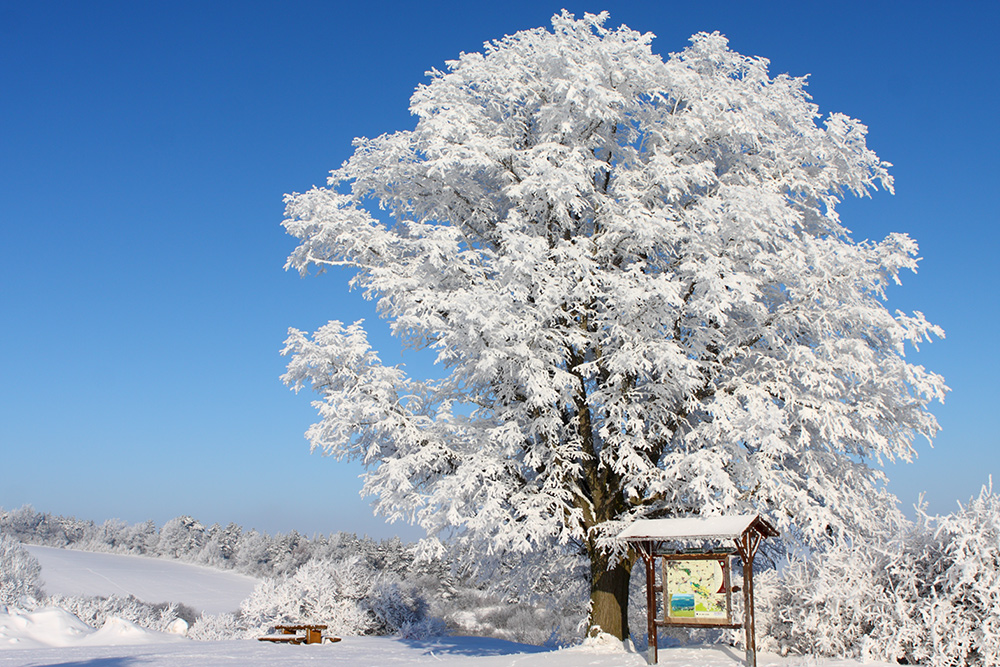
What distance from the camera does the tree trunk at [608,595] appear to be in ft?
41.3

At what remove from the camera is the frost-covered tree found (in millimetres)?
11570

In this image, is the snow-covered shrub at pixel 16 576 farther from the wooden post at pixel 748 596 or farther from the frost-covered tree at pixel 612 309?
the wooden post at pixel 748 596

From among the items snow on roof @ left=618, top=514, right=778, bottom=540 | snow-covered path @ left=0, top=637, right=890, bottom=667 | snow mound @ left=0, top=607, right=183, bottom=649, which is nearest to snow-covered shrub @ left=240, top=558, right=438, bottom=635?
snow mound @ left=0, top=607, right=183, bottom=649

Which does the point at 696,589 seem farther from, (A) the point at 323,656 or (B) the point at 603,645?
(A) the point at 323,656

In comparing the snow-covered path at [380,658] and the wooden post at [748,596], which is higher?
the wooden post at [748,596]

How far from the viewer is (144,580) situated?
63.4 meters

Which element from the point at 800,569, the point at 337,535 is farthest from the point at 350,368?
the point at 337,535

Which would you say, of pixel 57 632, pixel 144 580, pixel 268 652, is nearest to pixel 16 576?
pixel 57 632

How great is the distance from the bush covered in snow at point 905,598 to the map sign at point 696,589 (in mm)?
2069

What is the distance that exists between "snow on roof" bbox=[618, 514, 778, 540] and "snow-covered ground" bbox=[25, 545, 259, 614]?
151 ft

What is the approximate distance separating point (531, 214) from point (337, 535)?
85488 millimetres

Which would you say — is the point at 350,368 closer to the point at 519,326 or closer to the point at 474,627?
the point at 519,326

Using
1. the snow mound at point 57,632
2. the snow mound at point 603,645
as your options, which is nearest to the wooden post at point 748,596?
the snow mound at point 603,645

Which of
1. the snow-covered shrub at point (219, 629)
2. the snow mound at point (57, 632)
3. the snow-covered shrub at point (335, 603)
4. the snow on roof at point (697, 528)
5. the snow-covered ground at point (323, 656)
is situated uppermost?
the snow on roof at point (697, 528)
